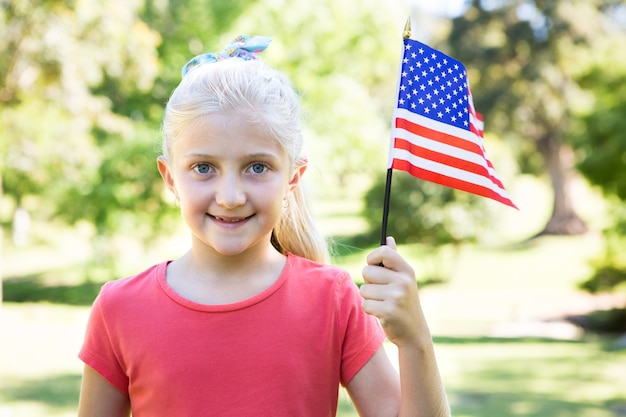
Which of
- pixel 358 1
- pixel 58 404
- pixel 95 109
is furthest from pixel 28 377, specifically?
pixel 358 1

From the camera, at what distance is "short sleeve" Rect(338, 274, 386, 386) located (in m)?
1.83

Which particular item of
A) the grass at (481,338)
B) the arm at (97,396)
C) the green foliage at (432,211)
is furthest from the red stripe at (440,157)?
the green foliage at (432,211)

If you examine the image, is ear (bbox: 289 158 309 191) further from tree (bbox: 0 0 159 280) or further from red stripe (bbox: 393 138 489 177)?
tree (bbox: 0 0 159 280)

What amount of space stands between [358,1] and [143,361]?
22.2 meters

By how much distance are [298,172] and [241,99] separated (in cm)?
26

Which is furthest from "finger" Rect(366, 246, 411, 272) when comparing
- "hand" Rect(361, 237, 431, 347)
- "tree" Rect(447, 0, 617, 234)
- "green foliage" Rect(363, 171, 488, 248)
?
"tree" Rect(447, 0, 617, 234)

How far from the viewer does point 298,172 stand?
1.98 meters

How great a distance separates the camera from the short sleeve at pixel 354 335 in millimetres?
1828

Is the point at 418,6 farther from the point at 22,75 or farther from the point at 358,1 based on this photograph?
the point at 22,75

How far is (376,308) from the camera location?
1643 mm

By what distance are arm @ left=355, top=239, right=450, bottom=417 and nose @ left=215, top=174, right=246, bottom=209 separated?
314mm

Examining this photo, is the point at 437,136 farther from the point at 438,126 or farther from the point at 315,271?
the point at 315,271

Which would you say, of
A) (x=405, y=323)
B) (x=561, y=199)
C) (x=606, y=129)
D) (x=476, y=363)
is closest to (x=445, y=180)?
(x=405, y=323)

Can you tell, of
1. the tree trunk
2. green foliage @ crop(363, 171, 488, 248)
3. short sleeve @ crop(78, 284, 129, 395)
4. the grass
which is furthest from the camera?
the tree trunk
